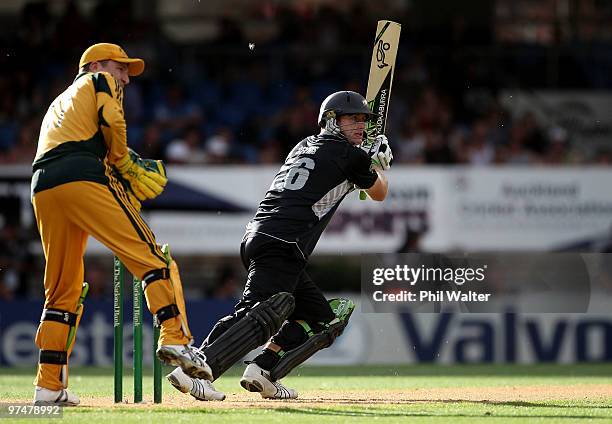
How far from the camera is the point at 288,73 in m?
18.1

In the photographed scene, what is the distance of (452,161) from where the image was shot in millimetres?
16203

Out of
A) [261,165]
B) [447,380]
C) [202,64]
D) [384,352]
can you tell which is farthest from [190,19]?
[447,380]

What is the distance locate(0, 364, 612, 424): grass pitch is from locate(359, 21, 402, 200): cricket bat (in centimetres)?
168

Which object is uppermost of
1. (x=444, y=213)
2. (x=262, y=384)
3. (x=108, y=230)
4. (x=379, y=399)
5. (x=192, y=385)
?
(x=108, y=230)

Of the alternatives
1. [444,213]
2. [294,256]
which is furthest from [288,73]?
[294,256]

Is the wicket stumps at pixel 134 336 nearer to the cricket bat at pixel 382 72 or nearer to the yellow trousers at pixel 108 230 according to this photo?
the yellow trousers at pixel 108 230

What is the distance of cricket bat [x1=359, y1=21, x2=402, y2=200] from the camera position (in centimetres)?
911

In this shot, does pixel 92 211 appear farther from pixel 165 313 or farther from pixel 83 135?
pixel 165 313

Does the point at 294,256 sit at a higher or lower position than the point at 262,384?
higher

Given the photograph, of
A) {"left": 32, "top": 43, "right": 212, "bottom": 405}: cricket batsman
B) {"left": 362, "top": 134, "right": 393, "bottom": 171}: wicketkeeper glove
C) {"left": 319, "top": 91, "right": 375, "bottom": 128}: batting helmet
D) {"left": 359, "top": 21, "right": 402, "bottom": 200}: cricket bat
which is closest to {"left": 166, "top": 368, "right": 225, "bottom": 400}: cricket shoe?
{"left": 32, "top": 43, "right": 212, "bottom": 405}: cricket batsman

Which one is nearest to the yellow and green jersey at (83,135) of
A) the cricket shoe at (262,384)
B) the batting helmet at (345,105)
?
the batting helmet at (345,105)

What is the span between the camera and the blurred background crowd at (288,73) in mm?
16328

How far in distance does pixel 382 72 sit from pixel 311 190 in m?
1.63

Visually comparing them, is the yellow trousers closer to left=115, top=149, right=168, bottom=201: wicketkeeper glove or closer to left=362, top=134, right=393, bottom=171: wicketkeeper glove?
left=115, top=149, right=168, bottom=201: wicketkeeper glove
